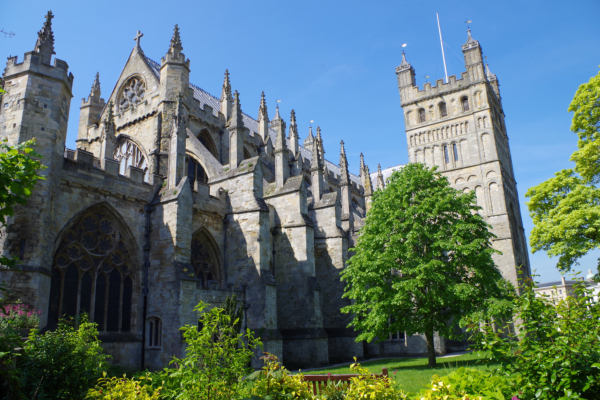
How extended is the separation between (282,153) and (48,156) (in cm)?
1107

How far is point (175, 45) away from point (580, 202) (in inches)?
785

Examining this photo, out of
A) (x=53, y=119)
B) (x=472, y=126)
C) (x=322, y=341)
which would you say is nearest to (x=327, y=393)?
(x=53, y=119)

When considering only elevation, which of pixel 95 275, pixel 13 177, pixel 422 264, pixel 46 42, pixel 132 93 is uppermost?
pixel 132 93

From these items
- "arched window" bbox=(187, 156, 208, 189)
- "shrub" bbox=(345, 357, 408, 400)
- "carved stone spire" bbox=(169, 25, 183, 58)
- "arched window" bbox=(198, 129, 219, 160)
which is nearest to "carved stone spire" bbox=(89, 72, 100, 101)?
"carved stone spire" bbox=(169, 25, 183, 58)

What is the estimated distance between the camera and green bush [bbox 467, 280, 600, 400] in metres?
4.21

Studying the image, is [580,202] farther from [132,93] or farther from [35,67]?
[132,93]

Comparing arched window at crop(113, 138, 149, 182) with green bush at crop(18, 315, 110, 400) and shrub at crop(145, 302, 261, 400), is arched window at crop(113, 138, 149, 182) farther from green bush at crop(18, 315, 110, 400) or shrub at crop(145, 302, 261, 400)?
shrub at crop(145, 302, 261, 400)

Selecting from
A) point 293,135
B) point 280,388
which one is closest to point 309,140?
point 293,135

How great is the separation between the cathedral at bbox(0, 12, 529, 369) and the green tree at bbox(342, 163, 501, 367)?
4090 millimetres

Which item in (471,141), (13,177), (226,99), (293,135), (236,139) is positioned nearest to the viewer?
(13,177)

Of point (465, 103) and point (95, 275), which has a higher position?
point (465, 103)

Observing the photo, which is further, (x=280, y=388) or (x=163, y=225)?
(x=163, y=225)

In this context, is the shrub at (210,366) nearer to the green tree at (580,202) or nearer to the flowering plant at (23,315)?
the flowering plant at (23,315)

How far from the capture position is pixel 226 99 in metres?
25.5
